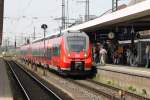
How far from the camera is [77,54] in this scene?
2838 cm

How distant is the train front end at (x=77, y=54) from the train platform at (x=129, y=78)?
1.18 m

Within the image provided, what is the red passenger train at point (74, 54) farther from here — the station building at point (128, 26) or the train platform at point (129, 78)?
the station building at point (128, 26)

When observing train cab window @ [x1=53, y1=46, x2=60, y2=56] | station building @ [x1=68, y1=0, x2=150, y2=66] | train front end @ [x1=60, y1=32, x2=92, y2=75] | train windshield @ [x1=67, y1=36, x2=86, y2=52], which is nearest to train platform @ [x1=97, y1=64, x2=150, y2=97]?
train front end @ [x1=60, y1=32, x2=92, y2=75]

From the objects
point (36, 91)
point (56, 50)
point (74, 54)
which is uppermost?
point (56, 50)

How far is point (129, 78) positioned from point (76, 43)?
7636 mm

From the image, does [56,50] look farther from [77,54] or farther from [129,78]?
[129,78]

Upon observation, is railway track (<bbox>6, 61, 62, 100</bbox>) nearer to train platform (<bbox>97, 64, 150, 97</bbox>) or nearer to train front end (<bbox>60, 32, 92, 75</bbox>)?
train front end (<bbox>60, 32, 92, 75</bbox>)

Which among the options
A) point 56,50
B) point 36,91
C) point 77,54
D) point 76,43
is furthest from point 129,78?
point 56,50

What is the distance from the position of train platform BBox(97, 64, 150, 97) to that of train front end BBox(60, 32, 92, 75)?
1.18m

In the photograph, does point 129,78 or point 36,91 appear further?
point 36,91

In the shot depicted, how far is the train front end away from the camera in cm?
2822

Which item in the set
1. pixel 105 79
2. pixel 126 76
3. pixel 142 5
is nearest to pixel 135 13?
pixel 142 5

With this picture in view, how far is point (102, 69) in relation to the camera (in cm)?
2770

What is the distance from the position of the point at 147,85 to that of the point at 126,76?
3252mm
